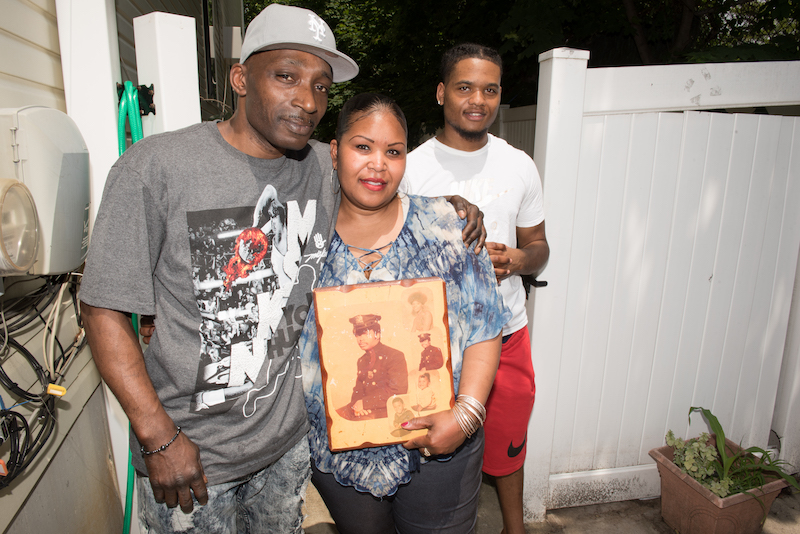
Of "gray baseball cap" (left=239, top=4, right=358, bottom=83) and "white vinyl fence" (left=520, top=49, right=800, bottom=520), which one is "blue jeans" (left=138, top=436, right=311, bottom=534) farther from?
"white vinyl fence" (left=520, top=49, right=800, bottom=520)

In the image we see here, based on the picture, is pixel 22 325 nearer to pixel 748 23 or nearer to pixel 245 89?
pixel 245 89

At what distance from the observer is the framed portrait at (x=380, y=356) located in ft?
4.83

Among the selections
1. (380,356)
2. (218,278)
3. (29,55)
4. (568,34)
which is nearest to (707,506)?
(380,356)

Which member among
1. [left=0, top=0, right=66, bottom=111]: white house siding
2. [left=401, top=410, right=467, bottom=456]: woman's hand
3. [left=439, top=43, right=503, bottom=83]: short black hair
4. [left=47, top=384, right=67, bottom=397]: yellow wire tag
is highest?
[left=439, top=43, right=503, bottom=83]: short black hair

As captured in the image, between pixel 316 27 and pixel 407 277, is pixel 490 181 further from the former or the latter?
pixel 316 27

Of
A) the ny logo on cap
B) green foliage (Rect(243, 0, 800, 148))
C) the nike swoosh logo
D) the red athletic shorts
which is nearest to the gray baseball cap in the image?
the ny logo on cap

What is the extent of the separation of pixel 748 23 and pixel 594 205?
6817 mm

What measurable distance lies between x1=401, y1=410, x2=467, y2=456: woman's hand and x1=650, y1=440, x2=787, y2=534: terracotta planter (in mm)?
2025

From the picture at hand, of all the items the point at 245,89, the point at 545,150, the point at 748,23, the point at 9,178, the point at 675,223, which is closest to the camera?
the point at 9,178

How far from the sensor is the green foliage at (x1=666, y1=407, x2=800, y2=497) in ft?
9.00

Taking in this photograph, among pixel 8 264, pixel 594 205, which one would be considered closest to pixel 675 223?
pixel 594 205

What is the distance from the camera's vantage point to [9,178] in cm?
144

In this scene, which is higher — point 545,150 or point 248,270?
point 545,150

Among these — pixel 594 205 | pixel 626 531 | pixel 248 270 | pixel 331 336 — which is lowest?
pixel 626 531
